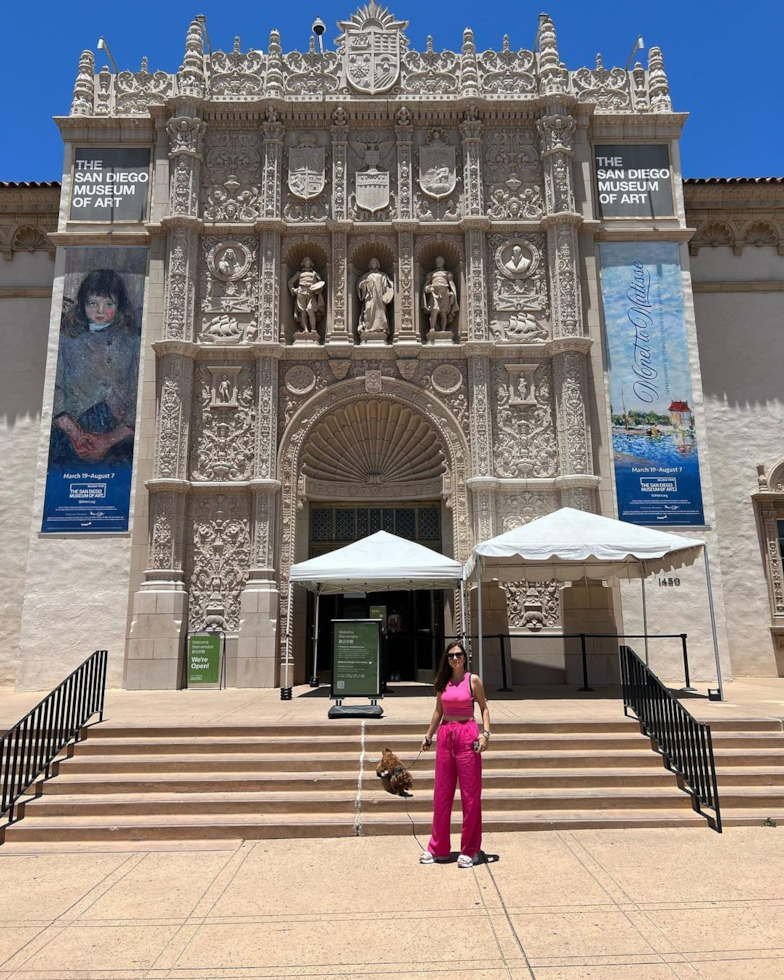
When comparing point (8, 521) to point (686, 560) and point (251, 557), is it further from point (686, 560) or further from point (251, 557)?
point (686, 560)

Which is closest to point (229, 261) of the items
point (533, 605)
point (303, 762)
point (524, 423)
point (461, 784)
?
point (524, 423)

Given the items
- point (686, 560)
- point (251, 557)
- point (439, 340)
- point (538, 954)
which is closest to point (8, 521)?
point (251, 557)

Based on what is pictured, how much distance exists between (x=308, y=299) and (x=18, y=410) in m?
7.82

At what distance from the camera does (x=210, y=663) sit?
1484cm

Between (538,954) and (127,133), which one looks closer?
(538,954)

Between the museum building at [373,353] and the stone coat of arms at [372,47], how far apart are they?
79mm

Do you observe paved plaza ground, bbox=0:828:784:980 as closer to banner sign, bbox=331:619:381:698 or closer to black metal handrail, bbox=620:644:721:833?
black metal handrail, bbox=620:644:721:833

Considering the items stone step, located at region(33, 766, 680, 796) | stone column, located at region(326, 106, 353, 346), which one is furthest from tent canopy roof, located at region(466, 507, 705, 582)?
stone column, located at region(326, 106, 353, 346)

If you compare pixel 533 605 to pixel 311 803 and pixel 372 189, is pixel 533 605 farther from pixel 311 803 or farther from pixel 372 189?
pixel 372 189

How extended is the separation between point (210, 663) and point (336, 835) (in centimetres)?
840

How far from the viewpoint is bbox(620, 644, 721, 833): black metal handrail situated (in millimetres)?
7280

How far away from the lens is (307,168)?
1745cm

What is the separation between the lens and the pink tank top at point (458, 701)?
622 centimetres

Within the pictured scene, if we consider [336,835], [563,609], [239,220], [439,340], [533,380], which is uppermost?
[239,220]
